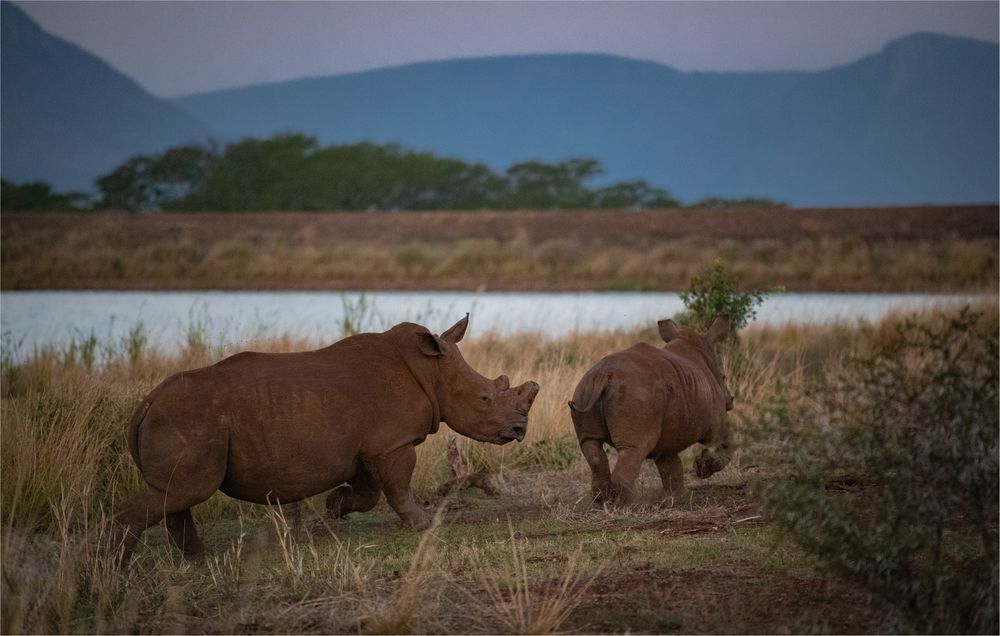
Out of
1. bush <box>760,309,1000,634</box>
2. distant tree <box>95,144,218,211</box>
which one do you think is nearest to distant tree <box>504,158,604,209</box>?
distant tree <box>95,144,218,211</box>

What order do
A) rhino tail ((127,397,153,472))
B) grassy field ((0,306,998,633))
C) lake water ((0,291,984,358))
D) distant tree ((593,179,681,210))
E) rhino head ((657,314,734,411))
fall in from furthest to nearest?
distant tree ((593,179,681,210)) → lake water ((0,291,984,358)) → rhino head ((657,314,734,411)) → rhino tail ((127,397,153,472)) → grassy field ((0,306,998,633))

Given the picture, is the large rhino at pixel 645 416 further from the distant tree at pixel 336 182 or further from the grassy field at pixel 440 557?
the distant tree at pixel 336 182

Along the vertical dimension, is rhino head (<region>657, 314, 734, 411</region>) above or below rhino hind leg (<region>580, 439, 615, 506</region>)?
above

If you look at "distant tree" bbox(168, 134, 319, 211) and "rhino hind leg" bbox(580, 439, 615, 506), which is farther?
"distant tree" bbox(168, 134, 319, 211)

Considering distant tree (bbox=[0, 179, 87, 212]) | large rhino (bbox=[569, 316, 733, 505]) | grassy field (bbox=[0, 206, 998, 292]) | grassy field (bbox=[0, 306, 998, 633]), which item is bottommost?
grassy field (bbox=[0, 306, 998, 633])

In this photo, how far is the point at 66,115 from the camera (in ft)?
464

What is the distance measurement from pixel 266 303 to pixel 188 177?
1777 inches

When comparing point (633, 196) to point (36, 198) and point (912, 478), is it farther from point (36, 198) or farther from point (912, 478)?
point (912, 478)

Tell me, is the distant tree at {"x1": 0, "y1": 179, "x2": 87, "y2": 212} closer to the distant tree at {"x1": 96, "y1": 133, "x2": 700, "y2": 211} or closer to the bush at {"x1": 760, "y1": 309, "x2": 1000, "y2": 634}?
the distant tree at {"x1": 96, "y1": 133, "x2": 700, "y2": 211}

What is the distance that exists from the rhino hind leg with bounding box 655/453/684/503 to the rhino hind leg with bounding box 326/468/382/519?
2.14 meters

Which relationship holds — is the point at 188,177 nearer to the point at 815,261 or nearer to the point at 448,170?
the point at 448,170

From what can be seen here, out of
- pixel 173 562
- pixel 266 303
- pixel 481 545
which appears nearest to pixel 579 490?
pixel 481 545

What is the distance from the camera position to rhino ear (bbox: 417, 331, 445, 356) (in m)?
8.55

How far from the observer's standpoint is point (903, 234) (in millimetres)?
41500
